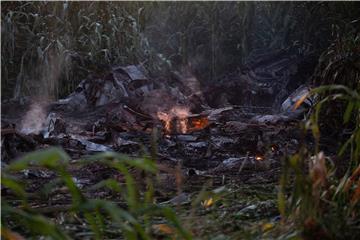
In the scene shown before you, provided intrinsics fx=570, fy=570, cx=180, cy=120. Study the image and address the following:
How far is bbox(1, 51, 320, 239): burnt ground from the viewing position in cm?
152

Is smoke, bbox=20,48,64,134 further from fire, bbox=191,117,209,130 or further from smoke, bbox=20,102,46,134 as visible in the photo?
fire, bbox=191,117,209,130

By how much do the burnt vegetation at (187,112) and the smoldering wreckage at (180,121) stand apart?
13 mm

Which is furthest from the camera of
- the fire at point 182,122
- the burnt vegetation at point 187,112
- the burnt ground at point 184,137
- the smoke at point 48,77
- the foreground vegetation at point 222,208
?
the smoke at point 48,77

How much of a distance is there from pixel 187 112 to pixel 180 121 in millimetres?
521

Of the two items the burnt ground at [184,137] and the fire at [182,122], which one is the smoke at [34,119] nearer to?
the burnt ground at [184,137]

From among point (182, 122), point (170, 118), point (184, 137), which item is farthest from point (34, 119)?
point (184, 137)

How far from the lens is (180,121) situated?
12.5 feet

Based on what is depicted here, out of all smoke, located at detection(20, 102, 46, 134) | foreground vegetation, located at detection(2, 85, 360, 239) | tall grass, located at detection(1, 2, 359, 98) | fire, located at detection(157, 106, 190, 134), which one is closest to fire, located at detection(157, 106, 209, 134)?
fire, located at detection(157, 106, 190, 134)

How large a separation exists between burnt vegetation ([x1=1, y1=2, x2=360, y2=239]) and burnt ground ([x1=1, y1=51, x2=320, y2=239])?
11 millimetres

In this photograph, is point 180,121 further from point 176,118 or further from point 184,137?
point 184,137

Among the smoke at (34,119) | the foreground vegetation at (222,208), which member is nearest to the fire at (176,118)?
the smoke at (34,119)

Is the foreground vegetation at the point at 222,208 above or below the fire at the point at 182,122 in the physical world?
above

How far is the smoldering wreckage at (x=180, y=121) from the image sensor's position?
2482 millimetres

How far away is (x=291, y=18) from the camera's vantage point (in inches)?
216
